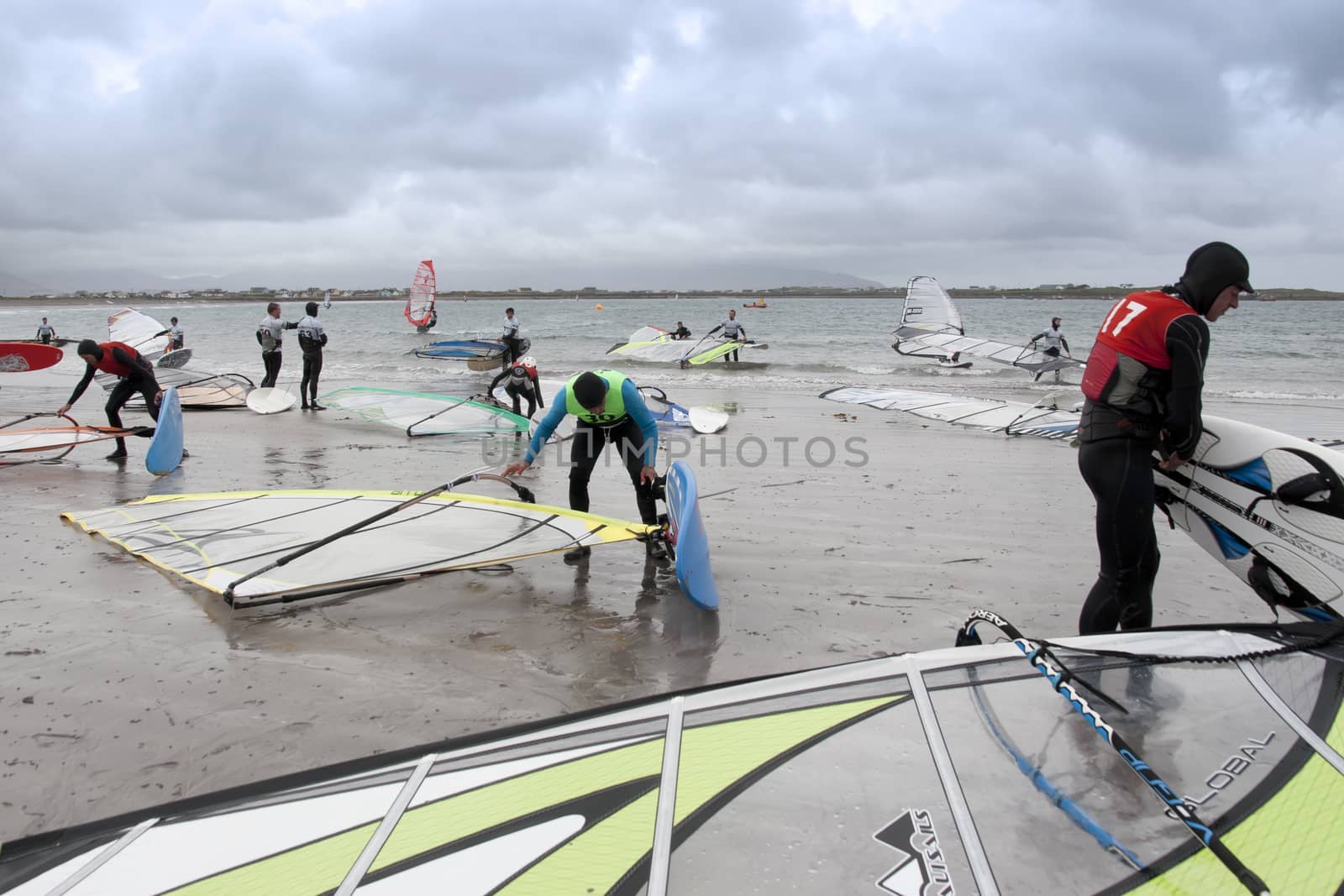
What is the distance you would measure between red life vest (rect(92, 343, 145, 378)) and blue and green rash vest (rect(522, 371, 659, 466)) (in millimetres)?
4999

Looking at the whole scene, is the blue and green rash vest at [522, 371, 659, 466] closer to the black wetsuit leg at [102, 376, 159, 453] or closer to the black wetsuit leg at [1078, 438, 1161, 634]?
the black wetsuit leg at [1078, 438, 1161, 634]

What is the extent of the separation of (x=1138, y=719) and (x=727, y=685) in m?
1.04

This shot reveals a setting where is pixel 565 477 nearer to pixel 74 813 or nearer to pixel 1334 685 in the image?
pixel 74 813

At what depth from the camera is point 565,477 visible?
6715 millimetres

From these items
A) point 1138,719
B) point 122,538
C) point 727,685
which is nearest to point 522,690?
point 727,685

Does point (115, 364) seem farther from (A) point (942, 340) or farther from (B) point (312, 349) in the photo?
(A) point (942, 340)

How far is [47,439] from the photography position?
6.91m

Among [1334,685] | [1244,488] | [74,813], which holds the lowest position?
[74,813]

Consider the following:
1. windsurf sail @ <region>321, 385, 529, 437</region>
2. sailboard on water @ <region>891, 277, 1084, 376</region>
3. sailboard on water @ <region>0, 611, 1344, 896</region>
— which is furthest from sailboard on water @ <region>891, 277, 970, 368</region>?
sailboard on water @ <region>0, 611, 1344, 896</region>

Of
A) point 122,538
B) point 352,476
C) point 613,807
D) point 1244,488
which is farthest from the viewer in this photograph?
point 352,476

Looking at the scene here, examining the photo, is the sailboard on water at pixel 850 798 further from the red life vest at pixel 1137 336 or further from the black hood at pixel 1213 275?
the black hood at pixel 1213 275

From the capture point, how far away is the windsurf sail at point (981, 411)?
340 inches

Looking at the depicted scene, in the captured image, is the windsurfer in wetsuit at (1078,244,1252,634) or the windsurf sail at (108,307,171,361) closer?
the windsurfer in wetsuit at (1078,244,1252,634)

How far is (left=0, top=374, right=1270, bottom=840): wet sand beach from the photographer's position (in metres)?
2.58
